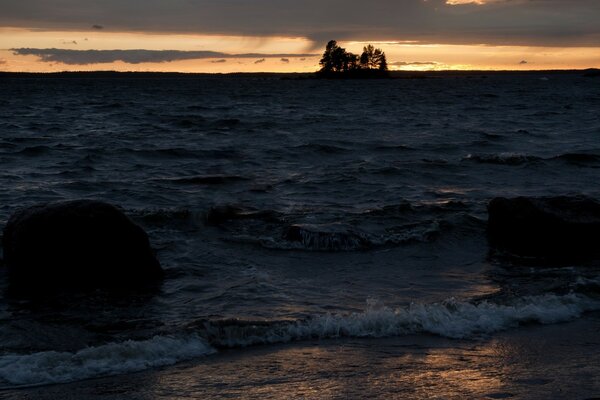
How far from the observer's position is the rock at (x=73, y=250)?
9.00 m

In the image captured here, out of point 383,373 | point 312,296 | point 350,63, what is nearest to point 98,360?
point 383,373

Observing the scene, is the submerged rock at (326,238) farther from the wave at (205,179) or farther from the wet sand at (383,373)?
the wave at (205,179)

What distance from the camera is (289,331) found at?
279 inches

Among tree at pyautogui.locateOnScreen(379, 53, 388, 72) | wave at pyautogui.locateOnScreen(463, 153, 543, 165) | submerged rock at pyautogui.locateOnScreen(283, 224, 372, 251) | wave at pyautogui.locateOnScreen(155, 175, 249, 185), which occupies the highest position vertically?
tree at pyautogui.locateOnScreen(379, 53, 388, 72)

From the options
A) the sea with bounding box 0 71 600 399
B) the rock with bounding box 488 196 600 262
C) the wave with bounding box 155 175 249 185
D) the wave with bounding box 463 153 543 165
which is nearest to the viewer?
the sea with bounding box 0 71 600 399

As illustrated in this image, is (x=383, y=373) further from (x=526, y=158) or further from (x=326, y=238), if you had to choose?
(x=526, y=158)

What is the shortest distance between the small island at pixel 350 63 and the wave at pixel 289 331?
543 feet

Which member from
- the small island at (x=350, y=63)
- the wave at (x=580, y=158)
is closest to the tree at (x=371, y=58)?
the small island at (x=350, y=63)

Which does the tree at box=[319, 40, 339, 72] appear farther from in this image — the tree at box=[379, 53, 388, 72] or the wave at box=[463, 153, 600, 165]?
the wave at box=[463, 153, 600, 165]

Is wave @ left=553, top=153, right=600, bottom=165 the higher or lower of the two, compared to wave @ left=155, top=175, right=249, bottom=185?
higher

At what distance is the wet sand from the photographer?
547 centimetres

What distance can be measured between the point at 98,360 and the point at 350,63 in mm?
169029

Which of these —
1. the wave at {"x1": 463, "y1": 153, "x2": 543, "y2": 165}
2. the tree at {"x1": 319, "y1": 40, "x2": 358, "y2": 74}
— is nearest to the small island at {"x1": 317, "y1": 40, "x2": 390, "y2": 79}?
the tree at {"x1": 319, "y1": 40, "x2": 358, "y2": 74}

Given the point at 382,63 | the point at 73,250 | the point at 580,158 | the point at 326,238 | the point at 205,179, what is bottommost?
the point at 205,179
